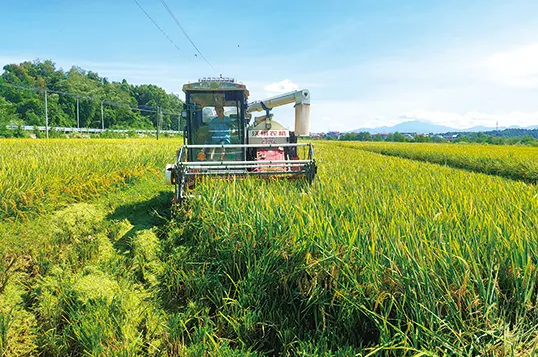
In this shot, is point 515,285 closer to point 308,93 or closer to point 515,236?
point 515,236

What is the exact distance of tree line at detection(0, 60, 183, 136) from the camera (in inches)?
1898

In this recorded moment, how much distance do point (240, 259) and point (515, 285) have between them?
2092mm

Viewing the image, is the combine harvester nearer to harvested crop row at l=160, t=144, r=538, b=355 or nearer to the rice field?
the rice field

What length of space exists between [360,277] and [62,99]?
6676 cm

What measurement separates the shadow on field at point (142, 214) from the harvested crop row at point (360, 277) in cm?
170

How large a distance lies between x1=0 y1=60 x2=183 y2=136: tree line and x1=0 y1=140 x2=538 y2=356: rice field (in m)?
45.8

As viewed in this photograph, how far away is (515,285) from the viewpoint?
2080 mm

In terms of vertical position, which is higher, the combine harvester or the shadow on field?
the combine harvester

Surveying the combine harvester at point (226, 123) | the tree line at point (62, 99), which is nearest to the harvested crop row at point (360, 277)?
the combine harvester at point (226, 123)

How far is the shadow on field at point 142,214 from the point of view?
16.8ft

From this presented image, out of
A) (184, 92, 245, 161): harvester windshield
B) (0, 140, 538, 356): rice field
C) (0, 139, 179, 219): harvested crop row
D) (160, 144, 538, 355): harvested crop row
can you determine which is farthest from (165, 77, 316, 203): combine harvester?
(160, 144, 538, 355): harvested crop row

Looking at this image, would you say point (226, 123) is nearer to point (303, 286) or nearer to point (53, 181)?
point (53, 181)

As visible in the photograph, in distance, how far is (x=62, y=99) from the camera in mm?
56938

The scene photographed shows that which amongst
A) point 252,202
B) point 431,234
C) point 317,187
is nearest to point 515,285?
point 431,234
